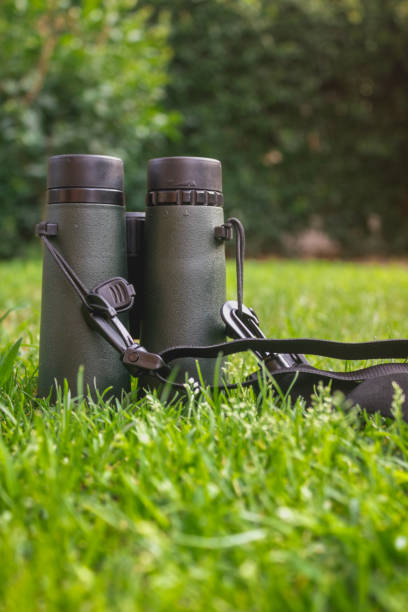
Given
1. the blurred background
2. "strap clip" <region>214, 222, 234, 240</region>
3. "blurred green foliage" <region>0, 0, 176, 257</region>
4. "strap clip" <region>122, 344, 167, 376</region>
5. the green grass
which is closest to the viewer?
the green grass

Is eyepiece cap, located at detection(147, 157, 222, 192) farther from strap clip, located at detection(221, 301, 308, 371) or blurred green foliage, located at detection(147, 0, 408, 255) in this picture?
blurred green foliage, located at detection(147, 0, 408, 255)

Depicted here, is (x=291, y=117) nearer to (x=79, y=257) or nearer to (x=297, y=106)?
(x=297, y=106)

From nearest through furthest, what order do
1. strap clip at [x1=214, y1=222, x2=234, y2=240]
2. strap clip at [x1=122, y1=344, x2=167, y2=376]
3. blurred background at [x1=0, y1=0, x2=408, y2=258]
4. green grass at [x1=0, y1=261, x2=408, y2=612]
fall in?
green grass at [x1=0, y1=261, x2=408, y2=612]
strap clip at [x1=122, y1=344, x2=167, y2=376]
strap clip at [x1=214, y1=222, x2=234, y2=240]
blurred background at [x1=0, y1=0, x2=408, y2=258]

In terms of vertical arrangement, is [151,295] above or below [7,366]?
above

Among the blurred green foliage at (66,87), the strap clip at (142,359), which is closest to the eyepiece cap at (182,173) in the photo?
the strap clip at (142,359)

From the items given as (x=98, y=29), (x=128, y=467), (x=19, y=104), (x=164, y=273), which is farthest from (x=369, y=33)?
(x=128, y=467)

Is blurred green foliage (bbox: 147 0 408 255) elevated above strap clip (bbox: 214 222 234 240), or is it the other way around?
blurred green foliage (bbox: 147 0 408 255)

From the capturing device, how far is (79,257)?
4.14 ft

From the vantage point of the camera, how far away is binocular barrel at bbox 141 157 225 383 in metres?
1.27

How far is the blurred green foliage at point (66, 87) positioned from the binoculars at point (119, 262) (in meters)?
3.73

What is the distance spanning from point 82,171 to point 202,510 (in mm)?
787

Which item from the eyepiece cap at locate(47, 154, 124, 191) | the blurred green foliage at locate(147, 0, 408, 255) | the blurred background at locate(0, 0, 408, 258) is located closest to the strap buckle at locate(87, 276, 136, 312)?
the eyepiece cap at locate(47, 154, 124, 191)

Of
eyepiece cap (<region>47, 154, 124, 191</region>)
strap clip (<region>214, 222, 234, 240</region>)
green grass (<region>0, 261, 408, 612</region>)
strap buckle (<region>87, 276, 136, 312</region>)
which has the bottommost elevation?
green grass (<region>0, 261, 408, 612</region>)

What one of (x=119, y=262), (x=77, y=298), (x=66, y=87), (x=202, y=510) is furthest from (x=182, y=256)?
(x=66, y=87)
